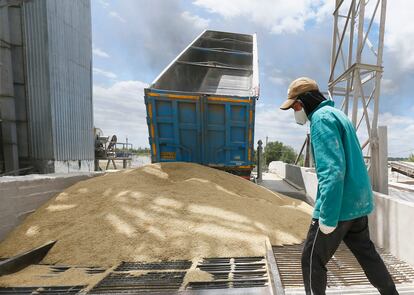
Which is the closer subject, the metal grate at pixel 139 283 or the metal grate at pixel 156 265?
the metal grate at pixel 139 283

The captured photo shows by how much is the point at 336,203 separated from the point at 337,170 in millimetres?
213

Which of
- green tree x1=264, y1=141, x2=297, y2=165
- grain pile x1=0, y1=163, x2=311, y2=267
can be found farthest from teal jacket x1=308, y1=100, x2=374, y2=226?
green tree x1=264, y1=141, x2=297, y2=165

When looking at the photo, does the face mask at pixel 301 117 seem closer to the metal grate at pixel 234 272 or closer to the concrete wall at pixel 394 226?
the metal grate at pixel 234 272

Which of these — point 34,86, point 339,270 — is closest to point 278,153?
point 34,86

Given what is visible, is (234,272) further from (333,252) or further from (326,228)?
(326,228)

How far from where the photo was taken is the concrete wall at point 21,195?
276 centimetres

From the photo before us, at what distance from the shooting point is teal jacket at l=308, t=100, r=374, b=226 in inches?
58.8

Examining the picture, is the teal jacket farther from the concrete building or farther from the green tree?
the green tree

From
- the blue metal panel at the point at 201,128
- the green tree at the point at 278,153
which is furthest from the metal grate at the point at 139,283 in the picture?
the green tree at the point at 278,153

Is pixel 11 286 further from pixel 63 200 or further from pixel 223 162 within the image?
pixel 223 162

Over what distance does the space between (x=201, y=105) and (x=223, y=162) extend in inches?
57.6

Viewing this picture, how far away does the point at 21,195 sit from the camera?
9.81 ft

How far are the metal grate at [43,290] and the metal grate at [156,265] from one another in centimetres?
39

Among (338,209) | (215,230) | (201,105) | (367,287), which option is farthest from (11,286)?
(201,105)
